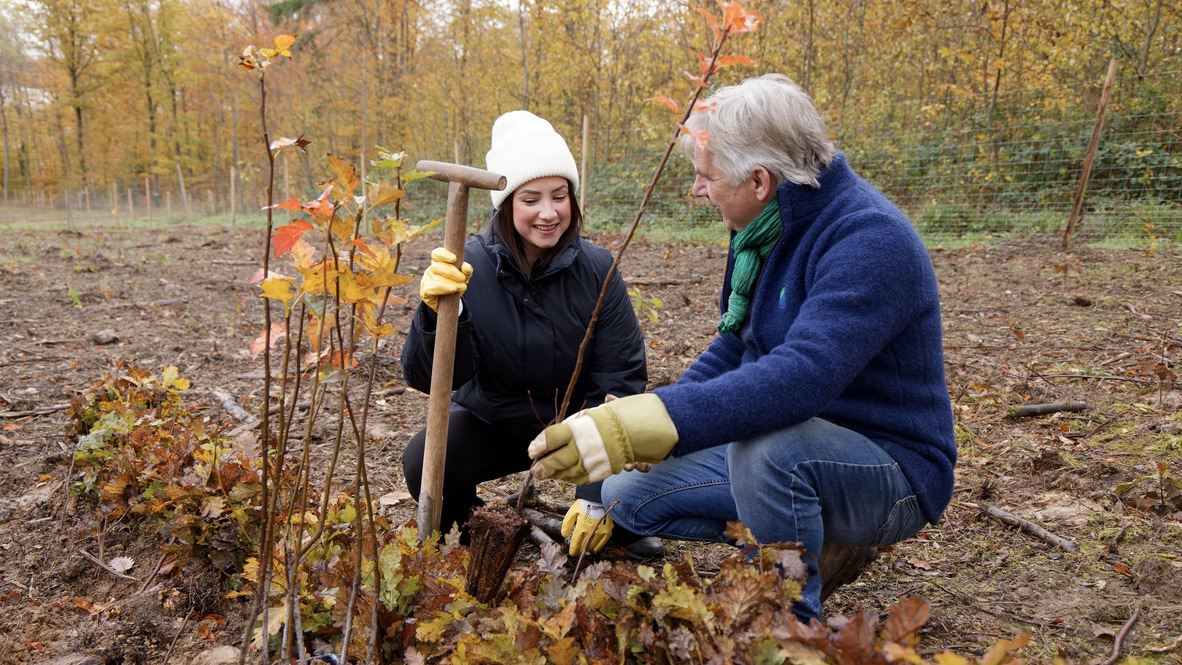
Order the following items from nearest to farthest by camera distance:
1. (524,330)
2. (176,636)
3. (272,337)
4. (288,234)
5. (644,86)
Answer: (288,234)
(272,337)
(176,636)
(524,330)
(644,86)

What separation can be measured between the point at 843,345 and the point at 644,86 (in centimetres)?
1404

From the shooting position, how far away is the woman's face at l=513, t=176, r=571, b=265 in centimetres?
235

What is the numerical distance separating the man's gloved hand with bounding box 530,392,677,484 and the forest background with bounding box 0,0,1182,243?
72 cm

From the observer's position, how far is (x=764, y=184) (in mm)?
1784

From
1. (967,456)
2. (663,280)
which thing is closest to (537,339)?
(967,456)

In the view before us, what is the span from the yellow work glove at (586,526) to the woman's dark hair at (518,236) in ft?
2.74

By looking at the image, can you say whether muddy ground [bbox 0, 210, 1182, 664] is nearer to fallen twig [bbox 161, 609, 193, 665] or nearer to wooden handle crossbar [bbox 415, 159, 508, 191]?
fallen twig [bbox 161, 609, 193, 665]

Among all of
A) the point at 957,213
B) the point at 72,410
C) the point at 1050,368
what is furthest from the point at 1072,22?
the point at 72,410

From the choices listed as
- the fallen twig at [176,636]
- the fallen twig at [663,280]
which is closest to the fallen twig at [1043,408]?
the fallen twig at [176,636]

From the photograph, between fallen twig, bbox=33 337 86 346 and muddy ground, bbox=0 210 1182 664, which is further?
fallen twig, bbox=33 337 86 346

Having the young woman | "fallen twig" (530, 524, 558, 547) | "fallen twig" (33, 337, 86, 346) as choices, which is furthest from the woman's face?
"fallen twig" (33, 337, 86, 346)

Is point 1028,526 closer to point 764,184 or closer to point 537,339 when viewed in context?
point 764,184

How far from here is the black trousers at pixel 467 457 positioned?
2424mm

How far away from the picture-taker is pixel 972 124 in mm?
10164
